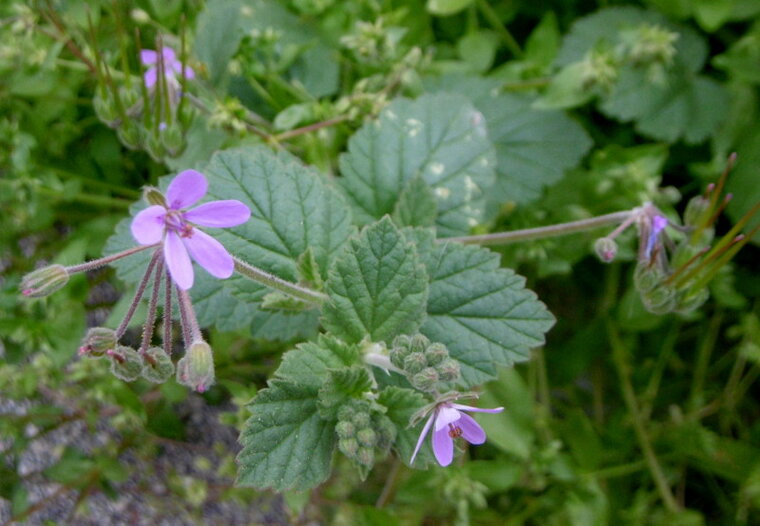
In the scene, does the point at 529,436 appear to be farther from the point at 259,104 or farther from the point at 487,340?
the point at 259,104

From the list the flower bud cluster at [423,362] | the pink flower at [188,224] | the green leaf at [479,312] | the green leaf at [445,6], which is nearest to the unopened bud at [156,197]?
the pink flower at [188,224]

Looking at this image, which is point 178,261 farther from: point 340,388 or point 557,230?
point 557,230

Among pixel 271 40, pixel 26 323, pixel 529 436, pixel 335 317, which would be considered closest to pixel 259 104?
pixel 271 40

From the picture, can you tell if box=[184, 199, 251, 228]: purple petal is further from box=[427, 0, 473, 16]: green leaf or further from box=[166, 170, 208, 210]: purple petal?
box=[427, 0, 473, 16]: green leaf

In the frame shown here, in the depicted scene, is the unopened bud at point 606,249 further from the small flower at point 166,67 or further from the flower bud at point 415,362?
the small flower at point 166,67

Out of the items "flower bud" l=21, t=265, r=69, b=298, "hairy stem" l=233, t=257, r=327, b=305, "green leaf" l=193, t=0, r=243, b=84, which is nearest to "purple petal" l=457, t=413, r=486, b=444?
"hairy stem" l=233, t=257, r=327, b=305
